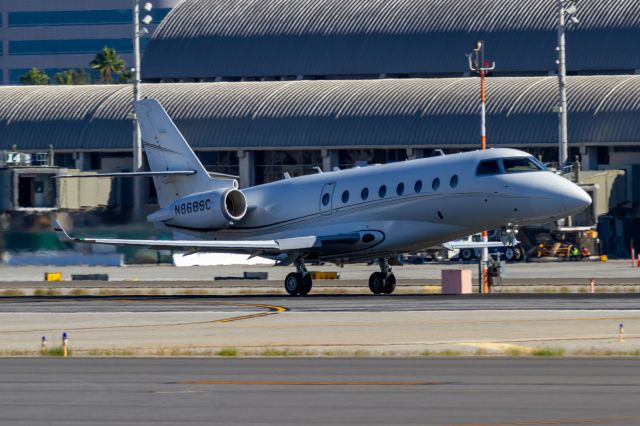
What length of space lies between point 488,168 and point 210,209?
9.44 metres

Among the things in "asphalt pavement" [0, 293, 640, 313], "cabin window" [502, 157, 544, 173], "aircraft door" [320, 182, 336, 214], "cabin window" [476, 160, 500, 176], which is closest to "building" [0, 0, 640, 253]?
"aircraft door" [320, 182, 336, 214]

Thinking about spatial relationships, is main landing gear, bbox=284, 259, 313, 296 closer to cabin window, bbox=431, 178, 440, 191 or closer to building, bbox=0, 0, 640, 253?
cabin window, bbox=431, 178, 440, 191

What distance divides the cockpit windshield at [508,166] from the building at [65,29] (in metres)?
127

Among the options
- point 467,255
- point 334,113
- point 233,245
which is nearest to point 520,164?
point 233,245

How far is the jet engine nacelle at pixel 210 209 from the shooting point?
4453 cm

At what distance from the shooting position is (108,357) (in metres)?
25.1

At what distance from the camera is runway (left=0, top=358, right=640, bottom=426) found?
17.3 metres

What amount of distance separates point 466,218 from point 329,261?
205 inches

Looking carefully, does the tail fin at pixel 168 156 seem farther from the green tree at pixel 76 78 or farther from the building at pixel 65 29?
the building at pixel 65 29

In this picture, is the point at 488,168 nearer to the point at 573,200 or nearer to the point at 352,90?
the point at 573,200

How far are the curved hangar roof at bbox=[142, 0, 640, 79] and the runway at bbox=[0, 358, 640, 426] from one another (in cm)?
6973

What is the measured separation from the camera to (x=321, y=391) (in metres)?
19.7

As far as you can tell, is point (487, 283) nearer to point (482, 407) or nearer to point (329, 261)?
point (329, 261)

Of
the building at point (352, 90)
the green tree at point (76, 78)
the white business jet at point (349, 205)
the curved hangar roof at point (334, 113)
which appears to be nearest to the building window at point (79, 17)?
the green tree at point (76, 78)
